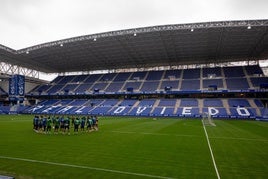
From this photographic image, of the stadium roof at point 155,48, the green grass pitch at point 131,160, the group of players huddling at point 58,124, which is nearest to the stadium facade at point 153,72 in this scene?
the stadium roof at point 155,48

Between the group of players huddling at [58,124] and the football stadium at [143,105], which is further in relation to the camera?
the group of players huddling at [58,124]

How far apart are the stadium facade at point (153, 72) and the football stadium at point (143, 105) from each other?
0.84ft

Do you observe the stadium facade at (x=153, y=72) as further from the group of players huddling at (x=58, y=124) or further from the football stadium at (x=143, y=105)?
the group of players huddling at (x=58, y=124)

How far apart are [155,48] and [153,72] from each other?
1742cm

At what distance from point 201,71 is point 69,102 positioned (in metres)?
39.5

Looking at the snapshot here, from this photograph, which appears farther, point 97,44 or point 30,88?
point 30,88

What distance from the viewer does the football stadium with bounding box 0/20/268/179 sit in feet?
32.0

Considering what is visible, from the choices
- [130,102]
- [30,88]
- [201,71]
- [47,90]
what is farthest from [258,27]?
[30,88]

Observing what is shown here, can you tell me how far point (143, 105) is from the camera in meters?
52.8

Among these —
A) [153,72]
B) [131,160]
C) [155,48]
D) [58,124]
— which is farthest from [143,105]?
[131,160]

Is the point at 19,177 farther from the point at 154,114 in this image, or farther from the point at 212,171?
the point at 154,114

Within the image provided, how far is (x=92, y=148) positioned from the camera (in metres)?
12.9

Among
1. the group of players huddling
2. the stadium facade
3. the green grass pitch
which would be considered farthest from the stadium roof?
the green grass pitch

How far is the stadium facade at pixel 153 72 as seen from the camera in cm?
4125
